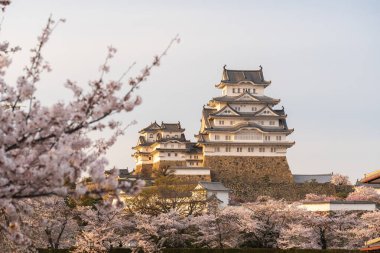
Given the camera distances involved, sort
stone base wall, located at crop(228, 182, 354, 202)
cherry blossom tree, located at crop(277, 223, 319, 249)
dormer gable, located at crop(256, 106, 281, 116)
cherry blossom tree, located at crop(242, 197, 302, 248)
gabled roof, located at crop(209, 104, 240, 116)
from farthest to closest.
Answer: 1. gabled roof, located at crop(209, 104, 240, 116)
2. dormer gable, located at crop(256, 106, 281, 116)
3. stone base wall, located at crop(228, 182, 354, 202)
4. cherry blossom tree, located at crop(242, 197, 302, 248)
5. cherry blossom tree, located at crop(277, 223, 319, 249)

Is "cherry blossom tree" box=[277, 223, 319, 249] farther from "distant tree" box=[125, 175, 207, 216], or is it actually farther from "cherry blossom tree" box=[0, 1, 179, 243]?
"cherry blossom tree" box=[0, 1, 179, 243]

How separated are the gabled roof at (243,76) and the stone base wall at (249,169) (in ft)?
27.0

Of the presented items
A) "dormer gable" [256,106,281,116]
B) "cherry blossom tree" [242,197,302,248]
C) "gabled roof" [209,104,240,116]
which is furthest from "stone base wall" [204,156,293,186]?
"cherry blossom tree" [242,197,302,248]

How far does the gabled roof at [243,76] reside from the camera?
60688 mm

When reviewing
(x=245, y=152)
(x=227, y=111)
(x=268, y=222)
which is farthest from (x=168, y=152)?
(x=268, y=222)

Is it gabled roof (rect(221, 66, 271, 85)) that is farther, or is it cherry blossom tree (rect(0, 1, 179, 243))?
gabled roof (rect(221, 66, 271, 85))

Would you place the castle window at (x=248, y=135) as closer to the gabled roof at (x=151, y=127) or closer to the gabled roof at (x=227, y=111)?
the gabled roof at (x=227, y=111)

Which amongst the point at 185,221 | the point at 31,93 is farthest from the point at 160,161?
the point at 31,93

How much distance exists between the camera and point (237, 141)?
56531 mm

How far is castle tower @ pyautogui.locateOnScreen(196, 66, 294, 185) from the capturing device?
55.7 meters

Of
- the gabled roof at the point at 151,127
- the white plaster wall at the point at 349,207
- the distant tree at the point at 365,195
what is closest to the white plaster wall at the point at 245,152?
the distant tree at the point at 365,195

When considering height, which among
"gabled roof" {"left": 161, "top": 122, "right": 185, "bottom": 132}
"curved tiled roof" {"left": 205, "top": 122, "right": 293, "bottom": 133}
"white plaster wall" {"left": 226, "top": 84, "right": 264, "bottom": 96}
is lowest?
"curved tiled roof" {"left": 205, "top": 122, "right": 293, "bottom": 133}

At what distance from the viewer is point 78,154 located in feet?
17.7

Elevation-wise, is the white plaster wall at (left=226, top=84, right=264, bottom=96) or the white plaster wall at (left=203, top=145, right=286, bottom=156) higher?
the white plaster wall at (left=226, top=84, right=264, bottom=96)
